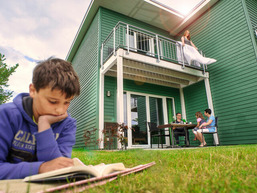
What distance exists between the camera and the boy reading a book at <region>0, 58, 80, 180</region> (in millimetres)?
863

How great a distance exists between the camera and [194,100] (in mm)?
7410

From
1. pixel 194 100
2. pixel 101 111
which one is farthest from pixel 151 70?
pixel 194 100

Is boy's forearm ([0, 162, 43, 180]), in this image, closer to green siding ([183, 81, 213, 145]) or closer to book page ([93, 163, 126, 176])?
book page ([93, 163, 126, 176])

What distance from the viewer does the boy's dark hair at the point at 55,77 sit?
3.22 ft

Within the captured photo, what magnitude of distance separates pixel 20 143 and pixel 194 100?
736 centimetres

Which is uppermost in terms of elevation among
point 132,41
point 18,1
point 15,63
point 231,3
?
point 18,1

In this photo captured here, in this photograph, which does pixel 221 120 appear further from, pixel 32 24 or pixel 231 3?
pixel 32 24

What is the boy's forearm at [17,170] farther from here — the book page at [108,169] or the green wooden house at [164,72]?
the green wooden house at [164,72]

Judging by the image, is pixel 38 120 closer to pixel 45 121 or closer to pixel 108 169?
pixel 45 121

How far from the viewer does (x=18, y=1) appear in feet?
35.8

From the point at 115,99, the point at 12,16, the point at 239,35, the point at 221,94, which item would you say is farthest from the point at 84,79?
the point at 12,16

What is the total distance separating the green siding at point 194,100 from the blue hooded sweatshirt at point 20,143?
6880mm

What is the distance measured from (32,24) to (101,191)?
16.2 metres

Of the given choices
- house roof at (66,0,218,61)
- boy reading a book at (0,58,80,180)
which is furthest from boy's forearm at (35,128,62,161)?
house roof at (66,0,218,61)
